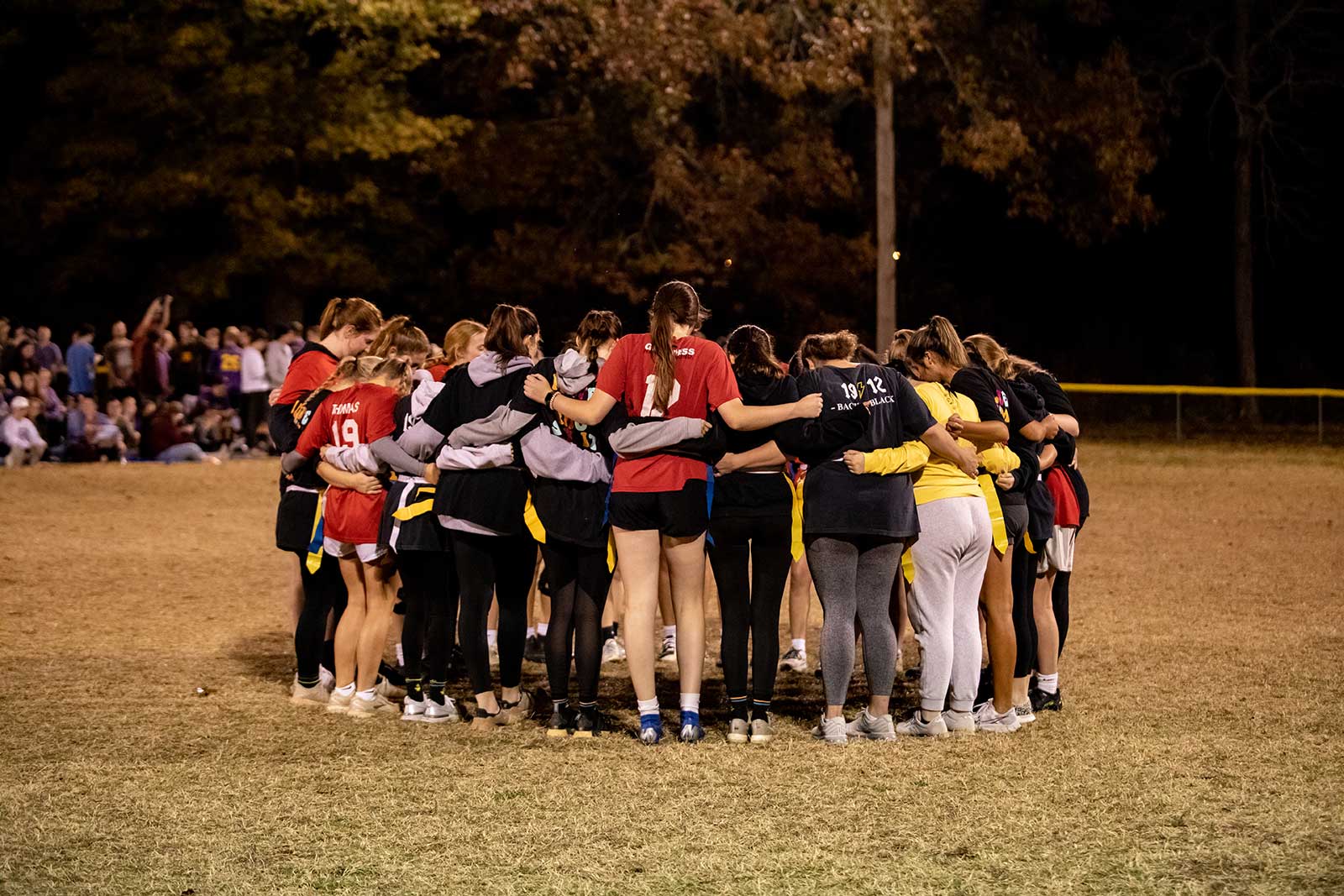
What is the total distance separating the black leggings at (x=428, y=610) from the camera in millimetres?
7707

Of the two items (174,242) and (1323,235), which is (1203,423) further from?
(174,242)

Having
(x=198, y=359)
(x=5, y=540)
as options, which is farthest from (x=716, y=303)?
(x=5, y=540)

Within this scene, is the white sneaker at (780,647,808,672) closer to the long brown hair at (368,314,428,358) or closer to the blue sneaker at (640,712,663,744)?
the blue sneaker at (640,712,663,744)

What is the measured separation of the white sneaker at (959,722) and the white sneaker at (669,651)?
2.36 m

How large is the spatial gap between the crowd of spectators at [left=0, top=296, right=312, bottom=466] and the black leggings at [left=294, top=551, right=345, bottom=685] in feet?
45.4

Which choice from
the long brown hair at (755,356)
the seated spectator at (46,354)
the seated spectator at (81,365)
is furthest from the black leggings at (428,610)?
the seated spectator at (46,354)

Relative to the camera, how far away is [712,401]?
23.0 feet

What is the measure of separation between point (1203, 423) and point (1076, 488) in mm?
24057

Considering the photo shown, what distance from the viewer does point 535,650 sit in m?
9.62

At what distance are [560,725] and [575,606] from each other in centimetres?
56

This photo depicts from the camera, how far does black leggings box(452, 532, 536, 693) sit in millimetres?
7496

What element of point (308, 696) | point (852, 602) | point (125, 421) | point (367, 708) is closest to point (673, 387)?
point (852, 602)

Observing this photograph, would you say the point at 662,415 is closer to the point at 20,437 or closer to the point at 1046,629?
the point at 1046,629

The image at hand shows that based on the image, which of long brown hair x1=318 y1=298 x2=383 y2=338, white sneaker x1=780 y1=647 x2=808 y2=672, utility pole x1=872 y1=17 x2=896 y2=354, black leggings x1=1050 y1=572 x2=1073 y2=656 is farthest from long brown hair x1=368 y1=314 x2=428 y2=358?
utility pole x1=872 y1=17 x2=896 y2=354
